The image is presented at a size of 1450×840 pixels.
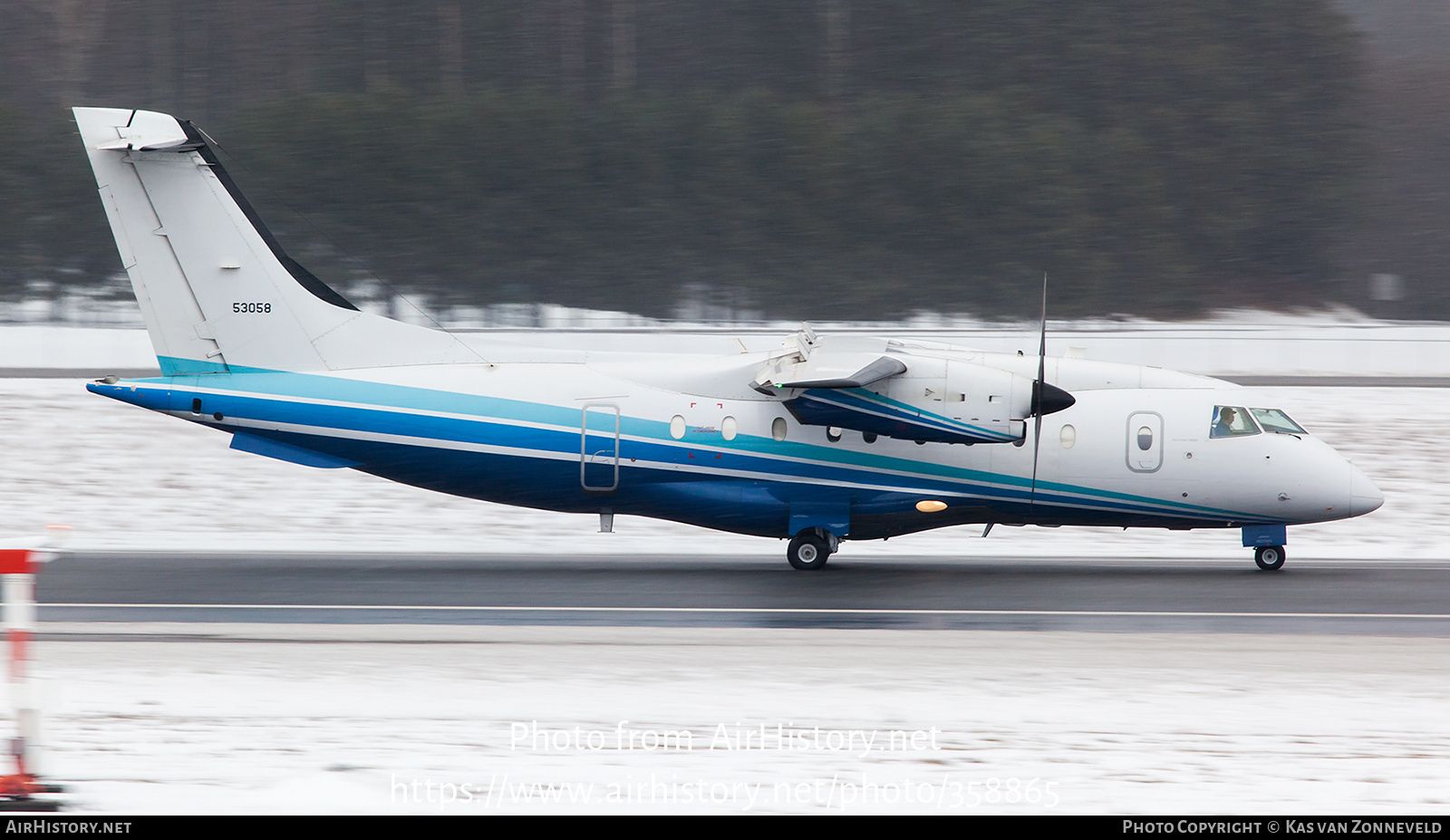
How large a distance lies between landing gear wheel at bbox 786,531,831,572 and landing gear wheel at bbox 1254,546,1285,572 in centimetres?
555

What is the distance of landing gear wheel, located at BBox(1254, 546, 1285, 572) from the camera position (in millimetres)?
14859

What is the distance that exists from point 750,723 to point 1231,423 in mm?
9340

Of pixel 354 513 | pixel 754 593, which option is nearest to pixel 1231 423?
pixel 754 593

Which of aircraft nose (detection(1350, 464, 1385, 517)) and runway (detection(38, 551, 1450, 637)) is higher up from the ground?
aircraft nose (detection(1350, 464, 1385, 517))

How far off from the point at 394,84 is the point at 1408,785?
30.4 meters

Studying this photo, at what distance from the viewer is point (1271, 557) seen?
1490cm

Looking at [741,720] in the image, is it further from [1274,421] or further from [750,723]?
[1274,421]

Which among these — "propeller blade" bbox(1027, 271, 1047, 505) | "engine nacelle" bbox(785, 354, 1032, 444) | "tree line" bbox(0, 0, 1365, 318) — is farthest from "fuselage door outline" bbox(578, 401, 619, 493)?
"tree line" bbox(0, 0, 1365, 318)

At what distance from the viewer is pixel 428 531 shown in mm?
17484

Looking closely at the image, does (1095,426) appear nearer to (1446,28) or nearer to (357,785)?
(357,785)

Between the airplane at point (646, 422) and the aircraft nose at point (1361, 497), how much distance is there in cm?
3

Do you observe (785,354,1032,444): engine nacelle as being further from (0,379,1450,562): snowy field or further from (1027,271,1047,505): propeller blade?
(0,379,1450,562): snowy field

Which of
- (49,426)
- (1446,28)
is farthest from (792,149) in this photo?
(1446,28)

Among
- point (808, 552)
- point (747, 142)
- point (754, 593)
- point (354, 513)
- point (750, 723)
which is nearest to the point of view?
point (750, 723)
